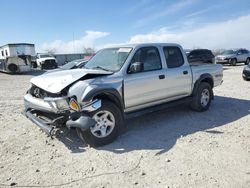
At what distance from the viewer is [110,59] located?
204 inches

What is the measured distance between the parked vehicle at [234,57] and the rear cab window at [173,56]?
19196mm

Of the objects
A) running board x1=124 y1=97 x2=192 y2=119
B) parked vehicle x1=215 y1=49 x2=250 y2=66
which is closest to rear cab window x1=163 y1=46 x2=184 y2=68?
running board x1=124 y1=97 x2=192 y2=119

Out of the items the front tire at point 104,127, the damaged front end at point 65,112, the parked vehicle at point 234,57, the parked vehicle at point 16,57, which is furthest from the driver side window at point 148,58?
the parked vehicle at point 234,57

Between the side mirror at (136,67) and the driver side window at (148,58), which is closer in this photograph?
the side mirror at (136,67)

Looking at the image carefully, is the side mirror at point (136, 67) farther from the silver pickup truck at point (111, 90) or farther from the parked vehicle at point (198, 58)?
the parked vehicle at point (198, 58)

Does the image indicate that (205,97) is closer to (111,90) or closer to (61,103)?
(111,90)

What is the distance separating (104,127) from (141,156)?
3.01ft

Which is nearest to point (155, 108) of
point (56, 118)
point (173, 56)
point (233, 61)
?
point (173, 56)

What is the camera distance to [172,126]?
532 centimetres

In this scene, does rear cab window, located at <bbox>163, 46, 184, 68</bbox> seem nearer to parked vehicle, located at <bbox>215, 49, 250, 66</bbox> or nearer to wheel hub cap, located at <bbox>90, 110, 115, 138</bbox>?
wheel hub cap, located at <bbox>90, 110, 115, 138</bbox>

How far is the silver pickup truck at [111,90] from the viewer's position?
408cm

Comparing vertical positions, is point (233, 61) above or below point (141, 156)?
above

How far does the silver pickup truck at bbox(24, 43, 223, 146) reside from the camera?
4.08 metres

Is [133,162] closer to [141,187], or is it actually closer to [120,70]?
[141,187]
